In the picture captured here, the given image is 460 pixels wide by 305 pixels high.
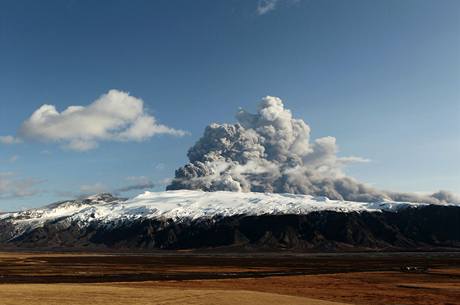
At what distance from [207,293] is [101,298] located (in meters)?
12.5

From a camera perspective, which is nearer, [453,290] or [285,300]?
[285,300]

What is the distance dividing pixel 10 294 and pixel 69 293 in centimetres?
641

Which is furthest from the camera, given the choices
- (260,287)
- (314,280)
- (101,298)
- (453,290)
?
(314,280)

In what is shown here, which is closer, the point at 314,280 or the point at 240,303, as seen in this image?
the point at 240,303

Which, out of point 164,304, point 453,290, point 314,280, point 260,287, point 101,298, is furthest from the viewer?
point 314,280

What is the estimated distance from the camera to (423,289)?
7075 cm

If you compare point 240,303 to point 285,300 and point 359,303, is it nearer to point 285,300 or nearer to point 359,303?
point 285,300

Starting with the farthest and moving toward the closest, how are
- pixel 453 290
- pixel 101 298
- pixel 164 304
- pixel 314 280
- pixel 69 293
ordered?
pixel 314 280, pixel 453 290, pixel 69 293, pixel 101 298, pixel 164 304

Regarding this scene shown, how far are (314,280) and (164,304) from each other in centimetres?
4649

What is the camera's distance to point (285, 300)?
54.1m

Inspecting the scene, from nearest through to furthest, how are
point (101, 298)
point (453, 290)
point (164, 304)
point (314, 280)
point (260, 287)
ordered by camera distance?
point (164, 304), point (101, 298), point (453, 290), point (260, 287), point (314, 280)

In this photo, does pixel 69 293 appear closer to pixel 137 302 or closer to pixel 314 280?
pixel 137 302

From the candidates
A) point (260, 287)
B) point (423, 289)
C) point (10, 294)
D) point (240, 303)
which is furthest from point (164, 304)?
point (423, 289)

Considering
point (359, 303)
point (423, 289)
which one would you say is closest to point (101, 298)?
point (359, 303)
